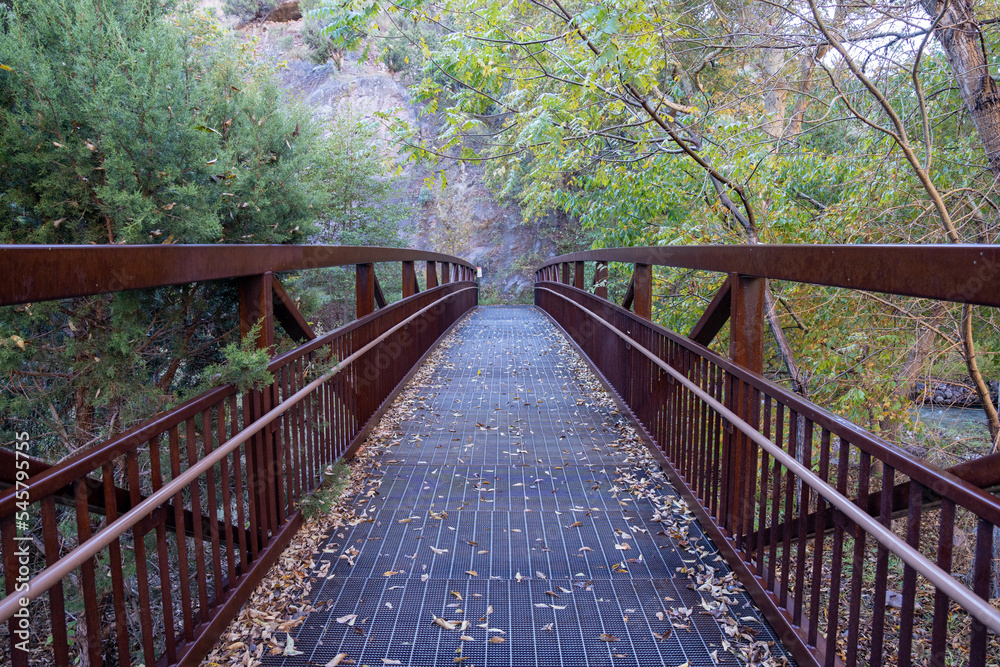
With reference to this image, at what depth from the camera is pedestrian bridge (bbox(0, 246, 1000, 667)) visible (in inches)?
65.4

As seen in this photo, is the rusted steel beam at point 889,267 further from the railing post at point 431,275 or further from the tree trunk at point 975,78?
the railing post at point 431,275

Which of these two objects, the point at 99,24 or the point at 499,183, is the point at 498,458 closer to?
the point at 99,24

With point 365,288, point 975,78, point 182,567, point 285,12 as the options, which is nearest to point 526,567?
point 182,567

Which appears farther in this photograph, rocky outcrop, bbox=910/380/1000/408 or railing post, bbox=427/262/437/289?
railing post, bbox=427/262/437/289

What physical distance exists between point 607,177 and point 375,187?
1032 cm

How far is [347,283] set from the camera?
16875mm

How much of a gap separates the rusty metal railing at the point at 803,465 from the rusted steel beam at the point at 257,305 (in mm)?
2154

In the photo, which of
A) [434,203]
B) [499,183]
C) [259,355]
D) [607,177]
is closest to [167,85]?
[259,355]

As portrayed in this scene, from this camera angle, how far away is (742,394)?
2777 millimetres

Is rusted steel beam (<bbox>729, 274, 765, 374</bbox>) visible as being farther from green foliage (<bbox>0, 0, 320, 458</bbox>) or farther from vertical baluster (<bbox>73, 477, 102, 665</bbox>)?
green foliage (<bbox>0, 0, 320, 458</bbox>)

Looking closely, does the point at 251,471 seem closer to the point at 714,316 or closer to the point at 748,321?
the point at 748,321

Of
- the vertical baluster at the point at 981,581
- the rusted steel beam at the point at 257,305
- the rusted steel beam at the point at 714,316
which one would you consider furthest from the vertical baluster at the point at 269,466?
the vertical baluster at the point at 981,581

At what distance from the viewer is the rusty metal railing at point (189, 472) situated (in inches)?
61.2

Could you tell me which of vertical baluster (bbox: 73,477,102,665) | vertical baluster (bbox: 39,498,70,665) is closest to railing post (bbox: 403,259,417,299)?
vertical baluster (bbox: 73,477,102,665)
